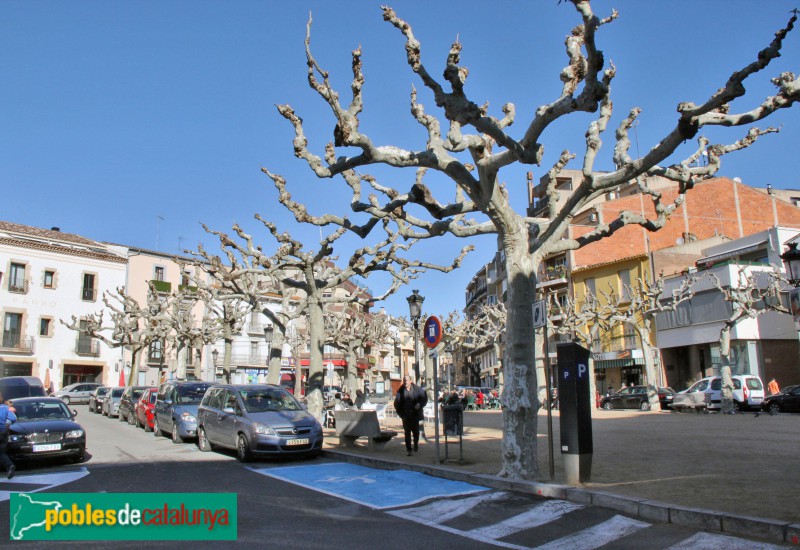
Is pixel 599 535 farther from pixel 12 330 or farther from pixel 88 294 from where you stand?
pixel 88 294

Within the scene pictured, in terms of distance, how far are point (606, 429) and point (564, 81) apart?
1249cm

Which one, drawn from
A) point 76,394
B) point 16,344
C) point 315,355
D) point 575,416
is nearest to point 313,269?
point 315,355

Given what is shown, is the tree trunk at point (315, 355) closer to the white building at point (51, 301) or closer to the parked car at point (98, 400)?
the parked car at point (98, 400)

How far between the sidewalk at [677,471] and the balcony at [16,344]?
38.1 metres

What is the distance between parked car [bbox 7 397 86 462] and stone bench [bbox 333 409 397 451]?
18.6ft

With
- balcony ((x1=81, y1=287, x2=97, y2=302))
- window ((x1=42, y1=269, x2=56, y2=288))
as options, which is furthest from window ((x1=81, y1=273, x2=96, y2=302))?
window ((x1=42, y1=269, x2=56, y2=288))

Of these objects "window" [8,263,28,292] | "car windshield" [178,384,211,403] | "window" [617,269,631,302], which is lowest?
"car windshield" [178,384,211,403]

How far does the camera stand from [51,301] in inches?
1961

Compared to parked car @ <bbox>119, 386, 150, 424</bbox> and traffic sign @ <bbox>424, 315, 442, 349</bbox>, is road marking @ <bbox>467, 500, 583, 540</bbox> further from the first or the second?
A: parked car @ <bbox>119, 386, 150, 424</bbox>

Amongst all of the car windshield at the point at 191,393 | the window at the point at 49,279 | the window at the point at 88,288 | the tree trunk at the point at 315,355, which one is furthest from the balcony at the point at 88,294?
the tree trunk at the point at 315,355

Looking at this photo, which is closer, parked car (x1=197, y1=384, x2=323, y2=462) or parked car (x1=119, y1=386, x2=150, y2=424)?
parked car (x1=197, y1=384, x2=323, y2=462)

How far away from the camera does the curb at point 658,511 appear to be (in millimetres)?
6441

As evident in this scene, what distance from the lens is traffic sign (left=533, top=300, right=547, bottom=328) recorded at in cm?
983

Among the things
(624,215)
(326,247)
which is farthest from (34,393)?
(624,215)
